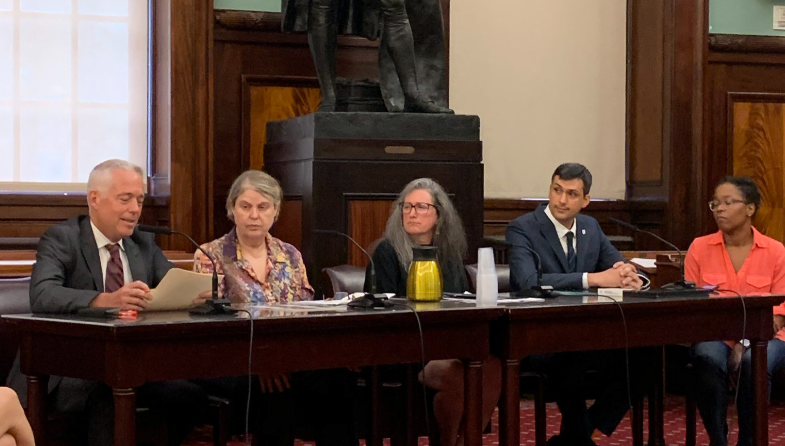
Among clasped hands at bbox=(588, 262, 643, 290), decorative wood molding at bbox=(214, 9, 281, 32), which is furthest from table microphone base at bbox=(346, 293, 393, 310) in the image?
decorative wood molding at bbox=(214, 9, 281, 32)

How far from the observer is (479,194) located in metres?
4.95

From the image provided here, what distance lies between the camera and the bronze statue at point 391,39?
4.99 metres

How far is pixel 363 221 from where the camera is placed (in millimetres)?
4793

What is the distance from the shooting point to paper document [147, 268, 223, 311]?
10.2ft

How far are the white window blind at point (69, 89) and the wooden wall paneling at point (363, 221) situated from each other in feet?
4.24

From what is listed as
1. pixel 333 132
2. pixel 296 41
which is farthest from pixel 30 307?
pixel 296 41

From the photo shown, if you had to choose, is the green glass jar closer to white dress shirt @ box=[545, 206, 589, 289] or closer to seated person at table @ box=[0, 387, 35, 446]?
white dress shirt @ box=[545, 206, 589, 289]

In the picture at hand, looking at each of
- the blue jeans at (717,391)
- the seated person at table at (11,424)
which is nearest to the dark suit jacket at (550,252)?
the blue jeans at (717,391)

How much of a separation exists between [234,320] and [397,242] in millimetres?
1234

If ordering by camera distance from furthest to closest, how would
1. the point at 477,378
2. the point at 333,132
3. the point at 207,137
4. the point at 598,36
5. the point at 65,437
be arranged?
the point at 598,36 → the point at 207,137 → the point at 333,132 → the point at 477,378 → the point at 65,437

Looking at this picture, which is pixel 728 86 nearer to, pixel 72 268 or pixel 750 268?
pixel 750 268

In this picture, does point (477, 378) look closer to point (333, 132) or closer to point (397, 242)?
point (397, 242)

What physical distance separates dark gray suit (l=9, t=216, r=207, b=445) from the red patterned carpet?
1.28m

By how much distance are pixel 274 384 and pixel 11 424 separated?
1.60 m
